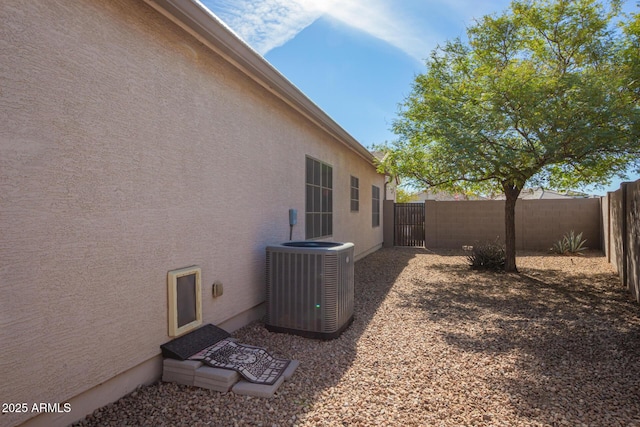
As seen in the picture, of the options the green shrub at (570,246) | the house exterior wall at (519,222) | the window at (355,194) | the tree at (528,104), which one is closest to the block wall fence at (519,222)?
the house exterior wall at (519,222)

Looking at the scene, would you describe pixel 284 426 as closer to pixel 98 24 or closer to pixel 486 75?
pixel 98 24

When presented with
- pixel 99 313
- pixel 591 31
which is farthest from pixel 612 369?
pixel 591 31

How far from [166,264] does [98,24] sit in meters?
1.81

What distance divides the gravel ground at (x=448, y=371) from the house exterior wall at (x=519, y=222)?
281 inches

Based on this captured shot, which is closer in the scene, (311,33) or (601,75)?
(601,75)

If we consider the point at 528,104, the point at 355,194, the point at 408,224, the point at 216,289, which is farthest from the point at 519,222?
the point at 216,289

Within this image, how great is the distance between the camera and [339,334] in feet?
13.5

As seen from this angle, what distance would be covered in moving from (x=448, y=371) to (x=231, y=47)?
11.8ft

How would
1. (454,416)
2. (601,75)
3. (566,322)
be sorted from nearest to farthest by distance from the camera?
(454,416), (566,322), (601,75)

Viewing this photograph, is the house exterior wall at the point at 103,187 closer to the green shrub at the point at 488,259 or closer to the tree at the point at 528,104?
the tree at the point at 528,104

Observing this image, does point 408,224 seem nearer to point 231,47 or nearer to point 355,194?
point 355,194

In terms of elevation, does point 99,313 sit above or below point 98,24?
below

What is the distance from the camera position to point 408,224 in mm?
14453

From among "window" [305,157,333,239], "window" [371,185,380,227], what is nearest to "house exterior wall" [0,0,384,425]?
"window" [305,157,333,239]
